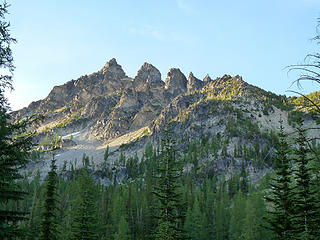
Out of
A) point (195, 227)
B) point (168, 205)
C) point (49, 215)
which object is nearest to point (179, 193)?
point (168, 205)

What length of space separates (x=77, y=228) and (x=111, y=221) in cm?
3999

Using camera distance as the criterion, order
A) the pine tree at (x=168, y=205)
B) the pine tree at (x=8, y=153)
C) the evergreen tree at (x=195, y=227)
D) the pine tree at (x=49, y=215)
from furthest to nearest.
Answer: the evergreen tree at (x=195, y=227)
the pine tree at (x=49, y=215)
the pine tree at (x=168, y=205)
the pine tree at (x=8, y=153)

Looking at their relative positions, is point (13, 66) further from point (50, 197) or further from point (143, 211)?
point (143, 211)

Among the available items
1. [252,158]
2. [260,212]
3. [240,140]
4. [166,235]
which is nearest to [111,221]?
[260,212]

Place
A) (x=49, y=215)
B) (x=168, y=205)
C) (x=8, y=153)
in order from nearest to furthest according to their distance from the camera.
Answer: (x=8, y=153), (x=168, y=205), (x=49, y=215)

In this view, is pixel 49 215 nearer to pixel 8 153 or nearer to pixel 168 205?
pixel 168 205

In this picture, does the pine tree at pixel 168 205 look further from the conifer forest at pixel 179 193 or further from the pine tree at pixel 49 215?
the pine tree at pixel 49 215

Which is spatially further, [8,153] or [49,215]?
[49,215]

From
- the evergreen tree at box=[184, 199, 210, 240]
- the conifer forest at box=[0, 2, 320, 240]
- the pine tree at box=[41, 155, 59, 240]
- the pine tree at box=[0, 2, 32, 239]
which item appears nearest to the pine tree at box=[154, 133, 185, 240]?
the conifer forest at box=[0, 2, 320, 240]

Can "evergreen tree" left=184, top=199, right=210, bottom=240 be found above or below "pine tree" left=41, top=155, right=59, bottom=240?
below

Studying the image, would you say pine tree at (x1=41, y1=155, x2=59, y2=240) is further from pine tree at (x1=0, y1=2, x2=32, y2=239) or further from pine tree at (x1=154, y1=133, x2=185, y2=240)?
pine tree at (x1=0, y1=2, x2=32, y2=239)

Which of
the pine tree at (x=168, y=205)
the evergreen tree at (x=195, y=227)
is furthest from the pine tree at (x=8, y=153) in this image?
the evergreen tree at (x=195, y=227)

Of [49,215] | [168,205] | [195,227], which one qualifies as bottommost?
[195,227]

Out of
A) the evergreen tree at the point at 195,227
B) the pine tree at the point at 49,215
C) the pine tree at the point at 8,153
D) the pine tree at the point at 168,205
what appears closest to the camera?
the pine tree at the point at 8,153
